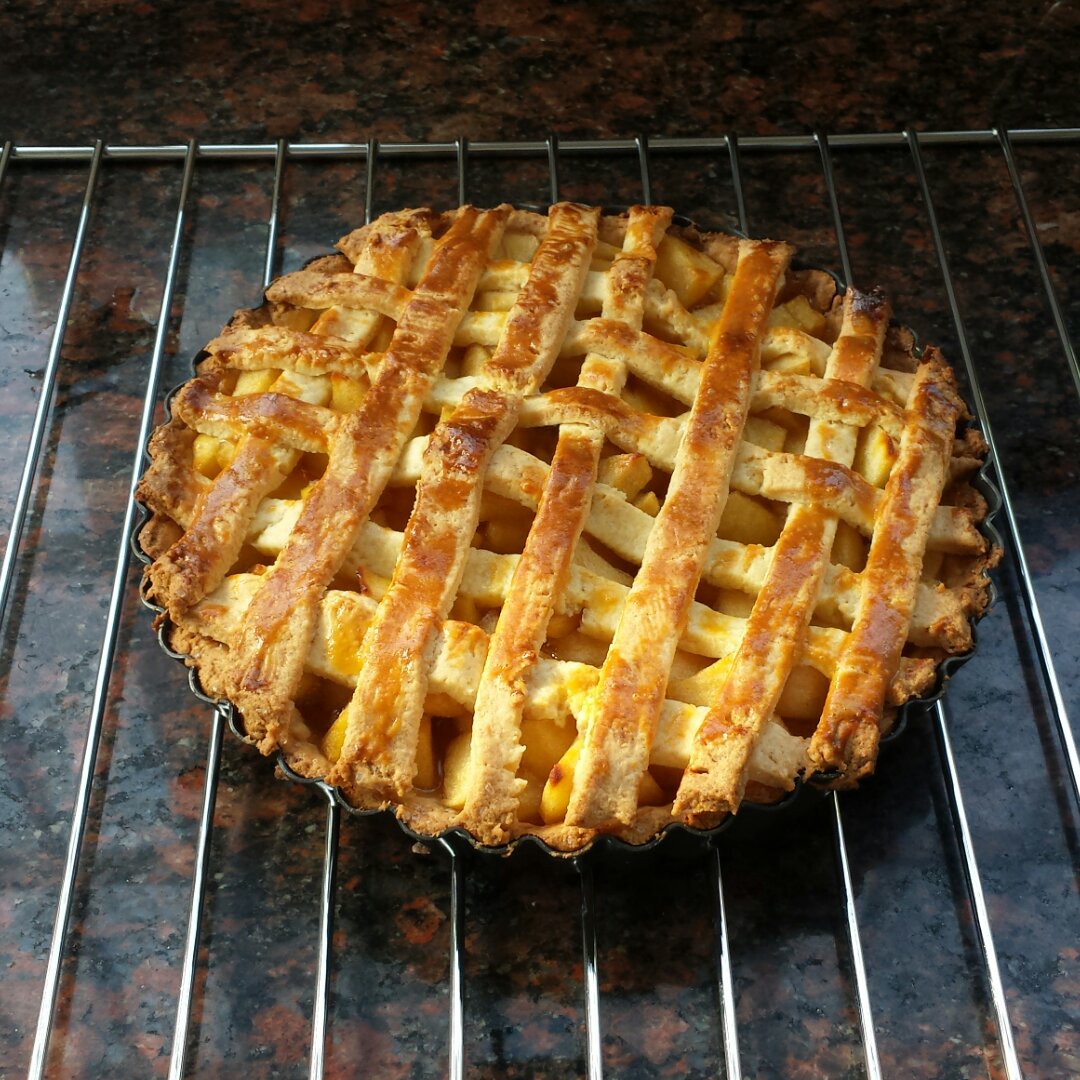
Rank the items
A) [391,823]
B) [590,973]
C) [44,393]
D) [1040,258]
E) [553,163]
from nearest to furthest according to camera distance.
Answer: [590,973] → [391,823] → [44,393] → [1040,258] → [553,163]

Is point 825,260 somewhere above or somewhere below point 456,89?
below

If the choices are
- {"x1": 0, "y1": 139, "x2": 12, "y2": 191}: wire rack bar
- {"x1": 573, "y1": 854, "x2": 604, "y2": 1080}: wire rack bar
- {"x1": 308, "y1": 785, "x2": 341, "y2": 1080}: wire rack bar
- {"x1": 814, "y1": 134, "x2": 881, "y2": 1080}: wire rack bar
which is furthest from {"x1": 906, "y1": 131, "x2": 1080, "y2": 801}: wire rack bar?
{"x1": 0, "y1": 139, "x2": 12, "y2": 191}: wire rack bar

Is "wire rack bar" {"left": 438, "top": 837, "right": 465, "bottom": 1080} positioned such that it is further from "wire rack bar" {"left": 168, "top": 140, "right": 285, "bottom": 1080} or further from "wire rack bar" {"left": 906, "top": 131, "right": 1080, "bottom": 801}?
"wire rack bar" {"left": 906, "top": 131, "right": 1080, "bottom": 801}

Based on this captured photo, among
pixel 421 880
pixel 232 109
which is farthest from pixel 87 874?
pixel 232 109

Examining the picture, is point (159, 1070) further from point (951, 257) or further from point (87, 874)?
point (951, 257)

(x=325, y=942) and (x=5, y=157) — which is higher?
(x=5, y=157)

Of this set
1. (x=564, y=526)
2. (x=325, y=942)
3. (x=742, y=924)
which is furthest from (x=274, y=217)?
(x=742, y=924)

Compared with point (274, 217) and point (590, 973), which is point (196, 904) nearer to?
point (590, 973)

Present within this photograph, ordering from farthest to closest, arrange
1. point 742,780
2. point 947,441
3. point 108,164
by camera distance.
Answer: point 108,164 < point 947,441 < point 742,780
